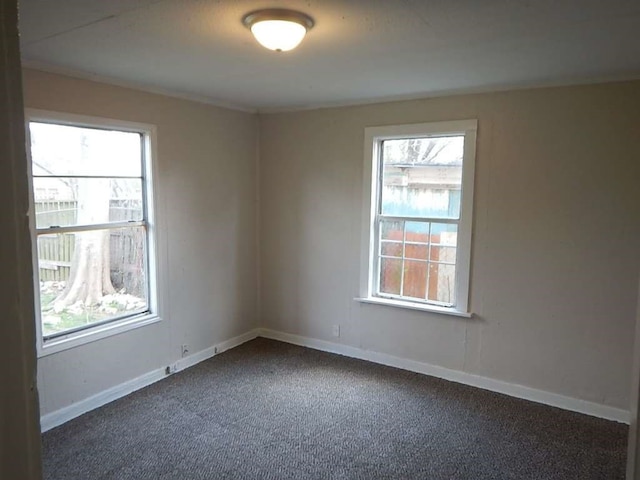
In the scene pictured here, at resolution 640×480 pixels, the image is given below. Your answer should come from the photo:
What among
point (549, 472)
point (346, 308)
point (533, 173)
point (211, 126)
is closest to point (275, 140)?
point (211, 126)

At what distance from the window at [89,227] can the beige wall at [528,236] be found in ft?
5.25

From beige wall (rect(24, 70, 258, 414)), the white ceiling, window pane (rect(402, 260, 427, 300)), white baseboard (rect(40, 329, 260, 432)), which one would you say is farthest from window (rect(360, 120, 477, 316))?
white baseboard (rect(40, 329, 260, 432))

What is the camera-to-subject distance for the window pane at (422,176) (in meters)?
3.74

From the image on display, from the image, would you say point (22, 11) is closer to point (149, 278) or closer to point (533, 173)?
point (149, 278)

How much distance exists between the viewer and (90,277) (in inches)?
133

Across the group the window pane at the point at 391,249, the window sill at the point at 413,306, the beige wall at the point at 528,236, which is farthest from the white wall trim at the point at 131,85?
the window sill at the point at 413,306

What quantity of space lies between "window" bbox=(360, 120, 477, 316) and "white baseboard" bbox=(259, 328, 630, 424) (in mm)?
534

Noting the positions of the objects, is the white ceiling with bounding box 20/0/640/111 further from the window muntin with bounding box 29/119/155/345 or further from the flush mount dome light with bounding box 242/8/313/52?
the window muntin with bounding box 29/119/155/345

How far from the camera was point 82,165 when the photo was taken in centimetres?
323

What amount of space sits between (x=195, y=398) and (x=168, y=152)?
1.98 m

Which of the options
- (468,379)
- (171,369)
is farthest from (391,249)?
(171,369)

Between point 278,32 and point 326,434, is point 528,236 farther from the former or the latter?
point 278,32

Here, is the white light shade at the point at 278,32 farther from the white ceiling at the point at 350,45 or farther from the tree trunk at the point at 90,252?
the tree trunk at the point at 90,252

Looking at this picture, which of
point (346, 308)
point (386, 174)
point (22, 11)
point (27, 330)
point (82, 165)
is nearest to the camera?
point (27, 330)
